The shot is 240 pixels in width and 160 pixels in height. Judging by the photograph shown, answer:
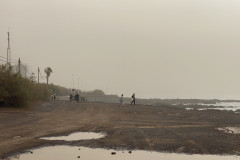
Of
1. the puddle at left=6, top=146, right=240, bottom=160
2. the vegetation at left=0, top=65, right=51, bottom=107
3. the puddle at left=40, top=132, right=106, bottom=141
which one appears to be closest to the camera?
the puddle at left=6, top=146, right=240, bottom=160

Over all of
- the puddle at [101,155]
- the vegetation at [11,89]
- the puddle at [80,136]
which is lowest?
the puddle at [101,155]

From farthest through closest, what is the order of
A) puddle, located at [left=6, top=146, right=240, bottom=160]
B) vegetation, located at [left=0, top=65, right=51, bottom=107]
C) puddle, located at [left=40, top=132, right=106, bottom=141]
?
vegetation, located at [left=0, top=65, right=51, bottom=107]
puddle, located at [left=40, top=132, right=106, bottom=141]
puddle, located at [left=6, top=146, right=240, bottom=160]

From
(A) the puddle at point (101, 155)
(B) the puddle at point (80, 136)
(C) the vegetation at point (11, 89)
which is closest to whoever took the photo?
(A) the puddle at point (101, 155)

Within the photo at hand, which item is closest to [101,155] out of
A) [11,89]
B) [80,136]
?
[80,136]

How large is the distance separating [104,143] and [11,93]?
72.7 feet

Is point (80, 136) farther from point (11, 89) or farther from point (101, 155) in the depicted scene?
point (11, 89)

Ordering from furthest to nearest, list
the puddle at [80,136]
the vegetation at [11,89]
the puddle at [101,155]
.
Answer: the vegetation at [11,89] → the puddle at [80,136] → the puddle at [101,155]

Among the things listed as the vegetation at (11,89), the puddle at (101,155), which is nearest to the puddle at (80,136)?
the puddle at (101,155)

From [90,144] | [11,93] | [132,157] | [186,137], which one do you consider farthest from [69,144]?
[11,93]

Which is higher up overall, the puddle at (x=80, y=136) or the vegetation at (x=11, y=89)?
the vegetation at (x=11, y=89)

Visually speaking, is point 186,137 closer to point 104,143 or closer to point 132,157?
point 104,143

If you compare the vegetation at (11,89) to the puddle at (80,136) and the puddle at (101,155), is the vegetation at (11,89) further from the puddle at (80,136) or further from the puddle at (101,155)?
the puddle at (101,155)

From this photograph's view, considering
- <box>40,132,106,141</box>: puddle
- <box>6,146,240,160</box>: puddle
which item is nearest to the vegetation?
<box>40,132,106,141</box>: puddle

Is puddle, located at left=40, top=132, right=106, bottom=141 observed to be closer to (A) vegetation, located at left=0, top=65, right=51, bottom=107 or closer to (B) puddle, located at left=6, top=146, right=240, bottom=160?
(B) puddle, located at left=6, top=146, right=240, bottom=160
